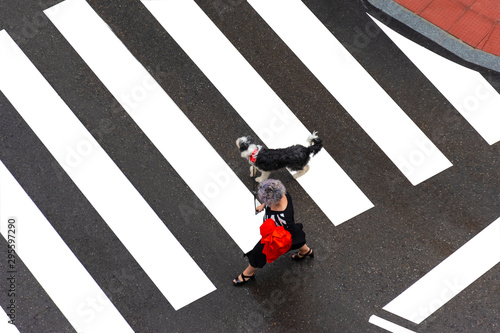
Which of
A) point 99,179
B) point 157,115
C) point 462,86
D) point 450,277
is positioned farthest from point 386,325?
point 99,179

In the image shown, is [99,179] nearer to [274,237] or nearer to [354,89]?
[274,237]

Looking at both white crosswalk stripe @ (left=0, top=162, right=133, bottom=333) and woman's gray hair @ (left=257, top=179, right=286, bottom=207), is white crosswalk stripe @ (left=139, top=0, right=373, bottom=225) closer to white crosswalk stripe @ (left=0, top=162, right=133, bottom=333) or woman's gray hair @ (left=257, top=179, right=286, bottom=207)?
woman's gray hair @ (left=257, top=179, right=286, bottom=207)

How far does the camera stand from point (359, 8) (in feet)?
22.5

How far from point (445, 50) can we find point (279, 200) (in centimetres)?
368

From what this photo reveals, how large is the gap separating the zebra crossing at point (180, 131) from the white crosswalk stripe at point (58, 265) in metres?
0.02

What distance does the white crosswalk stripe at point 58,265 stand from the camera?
20.1 feet

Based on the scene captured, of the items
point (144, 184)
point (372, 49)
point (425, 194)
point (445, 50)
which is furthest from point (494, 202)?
point (144, 184)

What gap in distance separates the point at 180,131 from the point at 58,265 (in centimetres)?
245

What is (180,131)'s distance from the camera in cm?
653

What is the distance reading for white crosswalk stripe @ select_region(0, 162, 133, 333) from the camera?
20.1 feet

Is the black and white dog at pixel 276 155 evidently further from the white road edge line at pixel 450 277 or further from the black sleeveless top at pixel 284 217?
the white road edge line at pixel 450 277

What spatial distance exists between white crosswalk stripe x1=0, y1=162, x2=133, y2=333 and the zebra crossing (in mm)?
19

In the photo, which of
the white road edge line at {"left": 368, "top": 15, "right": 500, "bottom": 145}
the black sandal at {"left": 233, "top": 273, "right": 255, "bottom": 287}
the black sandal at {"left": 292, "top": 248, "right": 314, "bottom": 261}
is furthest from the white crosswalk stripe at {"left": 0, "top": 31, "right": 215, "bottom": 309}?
the white road edge line at {"left": 368, "top": 15, "right": 500, "bottom": 145}

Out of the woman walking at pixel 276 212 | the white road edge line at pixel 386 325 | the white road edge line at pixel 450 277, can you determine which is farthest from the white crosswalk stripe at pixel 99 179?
the white road edge line at pixel 450 277
